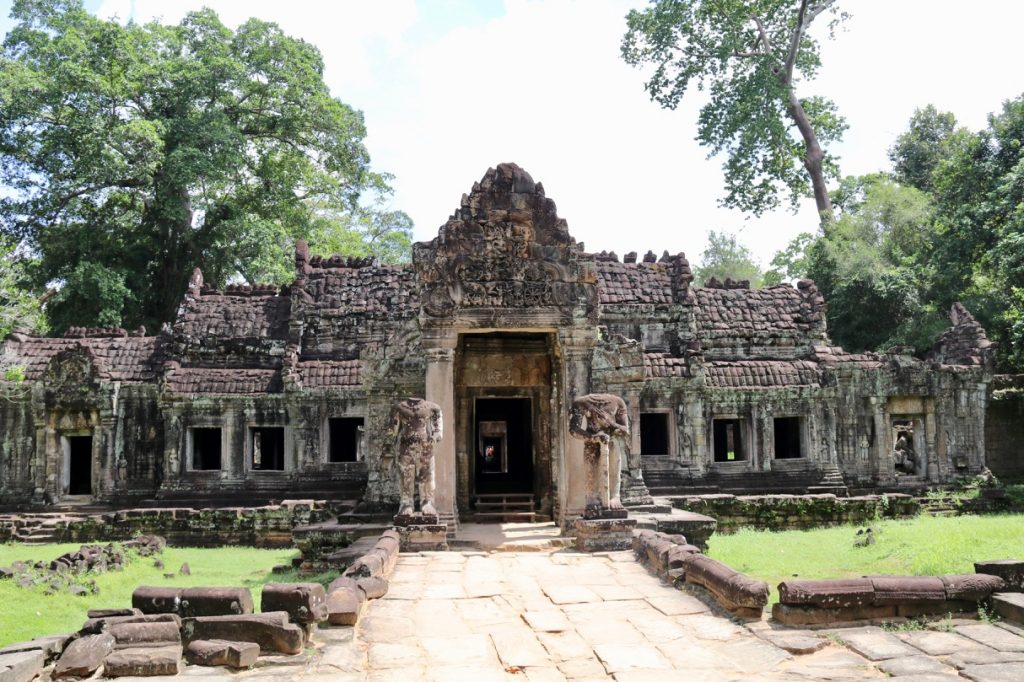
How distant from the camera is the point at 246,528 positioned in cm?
1664

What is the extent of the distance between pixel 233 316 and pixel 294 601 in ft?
52.0

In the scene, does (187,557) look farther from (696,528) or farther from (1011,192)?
(1011,192)

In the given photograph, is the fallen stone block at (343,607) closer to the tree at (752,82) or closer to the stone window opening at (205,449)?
the stone window opening at (205,449)

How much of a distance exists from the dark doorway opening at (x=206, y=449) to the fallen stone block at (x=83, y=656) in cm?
1395

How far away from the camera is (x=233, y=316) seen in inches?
832

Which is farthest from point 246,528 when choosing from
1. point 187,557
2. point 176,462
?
point 176,462

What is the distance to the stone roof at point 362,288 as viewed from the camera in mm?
20516

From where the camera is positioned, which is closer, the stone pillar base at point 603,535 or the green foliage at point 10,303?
the stone pillar base at point 603,535

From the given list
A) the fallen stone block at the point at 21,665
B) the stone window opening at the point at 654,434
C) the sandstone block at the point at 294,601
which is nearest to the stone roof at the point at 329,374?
the stone window opening at the point at 654,434

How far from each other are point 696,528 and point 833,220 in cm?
2153

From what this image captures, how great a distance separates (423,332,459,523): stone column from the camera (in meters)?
11.2

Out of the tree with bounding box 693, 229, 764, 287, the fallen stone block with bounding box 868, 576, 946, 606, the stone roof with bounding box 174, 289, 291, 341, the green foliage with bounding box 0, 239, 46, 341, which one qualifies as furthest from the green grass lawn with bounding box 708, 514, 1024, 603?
the tree with bounding box 693, 229, 764, 287

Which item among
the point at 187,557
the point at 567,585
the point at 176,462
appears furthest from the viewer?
the point at 176,462

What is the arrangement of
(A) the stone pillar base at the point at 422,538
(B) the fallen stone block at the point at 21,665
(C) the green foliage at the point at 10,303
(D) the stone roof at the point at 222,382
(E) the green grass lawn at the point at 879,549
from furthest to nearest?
(D) the stone roof at the point at 222,382
(C) the green foliage at the point at 10,303
(E) the green grass lawn at the point at 879,549
(A) the stone pillar base at the point at 422,538
(B) the fallen stone block at the point at 21,665
